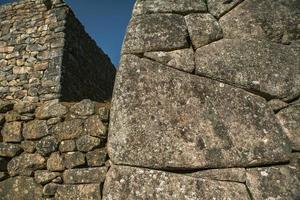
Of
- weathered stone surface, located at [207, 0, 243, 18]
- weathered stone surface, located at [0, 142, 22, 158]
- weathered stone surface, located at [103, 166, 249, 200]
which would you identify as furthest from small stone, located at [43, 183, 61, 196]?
weathered stone surface, located at [207, 0, 243, 18]

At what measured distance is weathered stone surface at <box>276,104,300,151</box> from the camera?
9.71ft

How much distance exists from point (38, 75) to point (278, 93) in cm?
579

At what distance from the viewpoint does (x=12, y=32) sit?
27.4ft

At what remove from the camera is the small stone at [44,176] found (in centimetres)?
357

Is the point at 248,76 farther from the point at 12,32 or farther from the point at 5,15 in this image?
the point at 5,15

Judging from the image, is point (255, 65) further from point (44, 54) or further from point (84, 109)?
point (44, 54)

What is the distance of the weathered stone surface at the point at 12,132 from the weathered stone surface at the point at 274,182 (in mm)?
2588

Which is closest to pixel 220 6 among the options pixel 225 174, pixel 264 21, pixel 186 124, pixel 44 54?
pixel 264 21

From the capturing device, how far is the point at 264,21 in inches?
138

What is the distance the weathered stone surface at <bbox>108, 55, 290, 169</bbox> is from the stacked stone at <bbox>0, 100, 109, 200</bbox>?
495 millimetres

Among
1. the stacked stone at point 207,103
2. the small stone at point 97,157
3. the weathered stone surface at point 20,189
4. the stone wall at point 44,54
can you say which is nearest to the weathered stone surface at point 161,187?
the stacked stone at point 207,103

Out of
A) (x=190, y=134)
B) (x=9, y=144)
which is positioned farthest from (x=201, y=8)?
(x=9, y=144)

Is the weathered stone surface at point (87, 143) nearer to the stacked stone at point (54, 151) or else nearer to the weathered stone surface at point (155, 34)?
the stacked stone at point (54, 151)

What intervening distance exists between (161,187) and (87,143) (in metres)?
1.11
